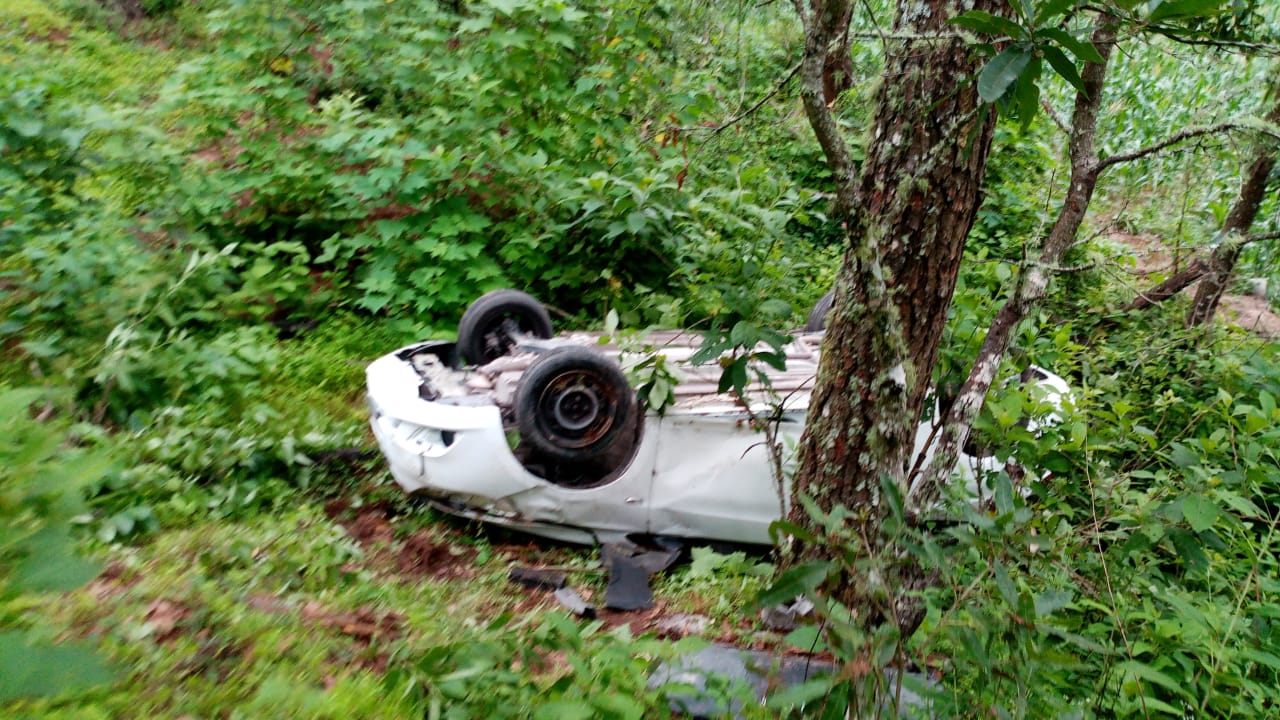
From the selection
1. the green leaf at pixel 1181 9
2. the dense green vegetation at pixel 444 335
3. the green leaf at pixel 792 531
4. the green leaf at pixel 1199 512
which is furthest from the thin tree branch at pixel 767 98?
the green leaf at pixel 1199 512

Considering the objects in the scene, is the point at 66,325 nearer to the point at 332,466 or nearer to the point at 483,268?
the point at 332,466

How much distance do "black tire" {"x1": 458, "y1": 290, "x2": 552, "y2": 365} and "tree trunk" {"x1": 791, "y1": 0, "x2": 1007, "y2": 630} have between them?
8.16 feet

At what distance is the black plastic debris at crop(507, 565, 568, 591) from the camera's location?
4.21 m

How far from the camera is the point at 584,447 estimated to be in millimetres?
4367

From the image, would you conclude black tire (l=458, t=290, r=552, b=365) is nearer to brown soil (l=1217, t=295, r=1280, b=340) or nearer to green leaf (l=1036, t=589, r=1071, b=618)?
green leaf (l=1036, t=589, r=1071, b=618)

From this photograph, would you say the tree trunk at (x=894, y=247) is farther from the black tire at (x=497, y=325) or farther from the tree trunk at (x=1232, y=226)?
the tree trunk at (x=1232, y=226)

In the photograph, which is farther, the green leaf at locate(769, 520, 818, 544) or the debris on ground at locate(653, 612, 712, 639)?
the debris on ground at locate(653, 612, 712, 639)

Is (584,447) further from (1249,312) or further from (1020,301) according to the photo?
(1249,312)

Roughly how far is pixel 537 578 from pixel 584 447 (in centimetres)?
73

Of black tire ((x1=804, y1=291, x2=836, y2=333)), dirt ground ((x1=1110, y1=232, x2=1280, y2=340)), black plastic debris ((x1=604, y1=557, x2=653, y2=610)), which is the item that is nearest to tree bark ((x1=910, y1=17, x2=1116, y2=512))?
black plastic debris ((x1=604, y1=557, x2=653, y2=610))

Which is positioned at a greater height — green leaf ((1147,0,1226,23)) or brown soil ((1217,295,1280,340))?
green leaf ((1147,0,1226,23))

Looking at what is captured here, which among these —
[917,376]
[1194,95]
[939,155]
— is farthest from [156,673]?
[1194,95]

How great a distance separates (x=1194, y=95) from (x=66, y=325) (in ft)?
31.2

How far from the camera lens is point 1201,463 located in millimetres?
3104
